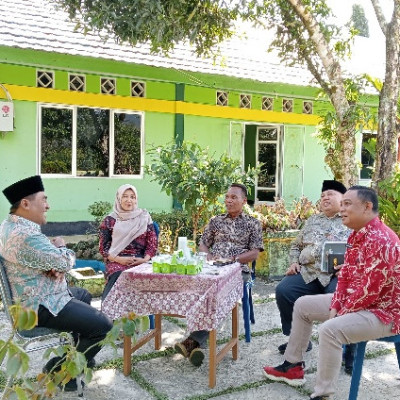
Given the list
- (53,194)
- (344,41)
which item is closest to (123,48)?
(53,194)

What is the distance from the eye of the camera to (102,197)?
10.2 meters

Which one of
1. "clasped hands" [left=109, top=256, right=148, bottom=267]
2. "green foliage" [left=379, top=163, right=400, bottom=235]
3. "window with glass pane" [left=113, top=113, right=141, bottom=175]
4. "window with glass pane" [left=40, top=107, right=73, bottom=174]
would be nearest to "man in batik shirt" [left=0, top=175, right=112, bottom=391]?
"clasped hands" [left=109, top=256, right=148, bottom=267]

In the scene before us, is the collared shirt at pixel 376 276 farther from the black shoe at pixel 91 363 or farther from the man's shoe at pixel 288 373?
the black shoe at pixel 91 363

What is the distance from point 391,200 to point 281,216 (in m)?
1.55

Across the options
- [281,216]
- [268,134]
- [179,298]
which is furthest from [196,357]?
[268,134]

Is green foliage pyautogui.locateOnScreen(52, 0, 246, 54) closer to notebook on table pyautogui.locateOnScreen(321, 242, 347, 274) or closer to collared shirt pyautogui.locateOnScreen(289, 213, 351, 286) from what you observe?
collared shirt pyautogui.locateOnScreen(289, 213, 351, 286)

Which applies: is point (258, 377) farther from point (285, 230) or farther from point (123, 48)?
point (123, 48)

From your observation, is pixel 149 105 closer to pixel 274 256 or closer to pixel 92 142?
pixel 92 142

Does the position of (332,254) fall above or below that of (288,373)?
above

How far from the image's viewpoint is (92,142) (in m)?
10.1

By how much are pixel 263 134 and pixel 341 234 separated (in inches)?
374

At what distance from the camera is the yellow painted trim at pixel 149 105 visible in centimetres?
932

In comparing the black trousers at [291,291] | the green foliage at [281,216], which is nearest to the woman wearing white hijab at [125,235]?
the black trousers at [291,291]

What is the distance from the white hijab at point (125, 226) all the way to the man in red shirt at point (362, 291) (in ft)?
6.92
